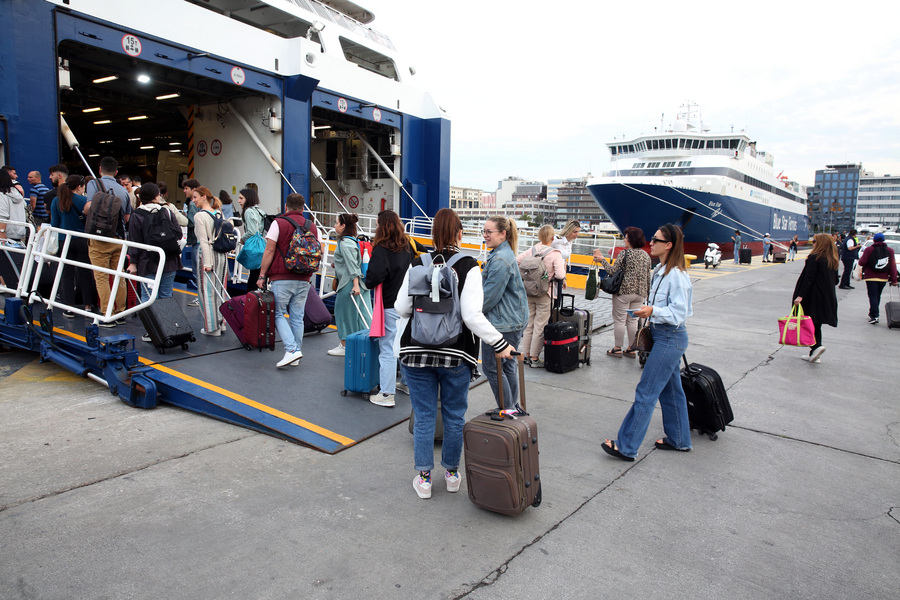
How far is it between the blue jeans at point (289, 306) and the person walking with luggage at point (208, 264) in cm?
120

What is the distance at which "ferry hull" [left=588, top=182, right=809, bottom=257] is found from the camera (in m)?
28.3

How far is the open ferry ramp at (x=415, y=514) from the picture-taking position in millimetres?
2561

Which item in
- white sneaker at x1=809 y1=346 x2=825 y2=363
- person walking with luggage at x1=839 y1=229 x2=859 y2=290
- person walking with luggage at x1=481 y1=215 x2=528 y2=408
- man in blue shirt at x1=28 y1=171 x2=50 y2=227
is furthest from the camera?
person walking with luggage at x1=839 y1=229 x2=859 y2=290

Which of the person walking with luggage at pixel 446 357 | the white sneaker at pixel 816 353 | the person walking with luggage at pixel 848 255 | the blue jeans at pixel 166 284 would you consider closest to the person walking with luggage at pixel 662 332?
the person walking with luggage at pixel 446 357

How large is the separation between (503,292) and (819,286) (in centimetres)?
479

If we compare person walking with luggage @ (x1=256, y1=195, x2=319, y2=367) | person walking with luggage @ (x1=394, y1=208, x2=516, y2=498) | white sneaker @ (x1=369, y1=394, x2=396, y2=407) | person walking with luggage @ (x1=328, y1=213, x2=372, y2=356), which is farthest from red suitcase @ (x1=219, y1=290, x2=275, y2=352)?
person walking with luggage @ (x1=394, y1=208, x2=516, y2=498)

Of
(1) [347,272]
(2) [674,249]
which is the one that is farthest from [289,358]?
(2) [674,249]

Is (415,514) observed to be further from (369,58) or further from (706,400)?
(369,58)

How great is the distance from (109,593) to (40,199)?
7.62 metres

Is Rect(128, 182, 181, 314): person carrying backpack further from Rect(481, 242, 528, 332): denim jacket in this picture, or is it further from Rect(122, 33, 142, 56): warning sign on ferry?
Rect(122, 33, 142, 56): warning sign on ferry

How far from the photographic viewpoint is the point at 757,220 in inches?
1423

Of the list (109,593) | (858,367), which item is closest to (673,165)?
(858,367)

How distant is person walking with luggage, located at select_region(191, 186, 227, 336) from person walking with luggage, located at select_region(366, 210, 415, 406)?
2.61 metres

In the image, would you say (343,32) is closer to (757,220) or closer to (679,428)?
(679,428)
